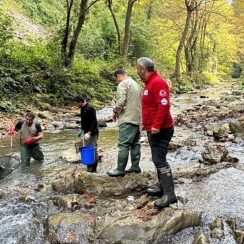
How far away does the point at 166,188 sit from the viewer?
6.00 meters

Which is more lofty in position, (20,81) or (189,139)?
(20,81)

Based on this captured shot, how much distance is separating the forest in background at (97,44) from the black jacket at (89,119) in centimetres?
798

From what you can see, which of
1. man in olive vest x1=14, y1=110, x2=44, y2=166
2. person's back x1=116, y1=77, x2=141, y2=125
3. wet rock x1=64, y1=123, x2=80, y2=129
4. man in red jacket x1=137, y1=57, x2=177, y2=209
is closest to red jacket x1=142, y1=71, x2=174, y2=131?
man in red jacket x1=137, y1=57, x2=177, y2=209

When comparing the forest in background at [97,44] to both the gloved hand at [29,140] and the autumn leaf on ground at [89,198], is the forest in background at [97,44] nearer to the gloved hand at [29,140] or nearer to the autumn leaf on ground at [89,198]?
the gloved hand at [29,140]

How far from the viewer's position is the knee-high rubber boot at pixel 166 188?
19.5ft

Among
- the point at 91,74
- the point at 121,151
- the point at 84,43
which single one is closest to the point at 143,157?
the point at 121,151

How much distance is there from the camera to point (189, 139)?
12125mm

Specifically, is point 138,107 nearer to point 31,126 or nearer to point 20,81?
point 31,126

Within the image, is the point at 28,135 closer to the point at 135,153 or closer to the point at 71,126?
the point at 135,153

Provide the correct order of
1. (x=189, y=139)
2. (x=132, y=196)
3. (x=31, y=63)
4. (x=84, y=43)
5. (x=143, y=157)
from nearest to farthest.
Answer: (x=132, y=196) → (x=143, y=157) → (x=189, y=139) → (x=31, y=63) → (x=84, y=43)

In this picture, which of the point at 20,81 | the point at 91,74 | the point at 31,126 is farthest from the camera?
the point at 91,74

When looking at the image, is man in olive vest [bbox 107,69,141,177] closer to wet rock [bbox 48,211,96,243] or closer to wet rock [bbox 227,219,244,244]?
wet rock [bbox 48,211,96,243]

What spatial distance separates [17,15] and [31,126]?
26800mm

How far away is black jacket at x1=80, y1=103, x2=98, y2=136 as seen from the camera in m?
8.37
